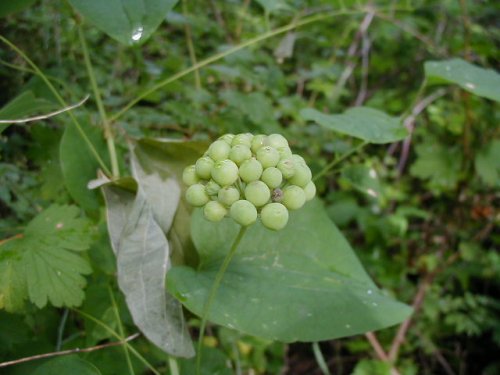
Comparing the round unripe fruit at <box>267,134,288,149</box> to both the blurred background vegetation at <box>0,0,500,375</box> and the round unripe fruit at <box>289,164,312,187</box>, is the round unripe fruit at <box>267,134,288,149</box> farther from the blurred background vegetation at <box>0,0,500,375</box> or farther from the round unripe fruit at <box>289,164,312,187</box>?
the blurred background vegetation at <box>0,0,500,375</box>

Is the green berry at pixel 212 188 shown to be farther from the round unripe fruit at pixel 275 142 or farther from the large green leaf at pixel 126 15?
the large green leaf at pixel 126 15

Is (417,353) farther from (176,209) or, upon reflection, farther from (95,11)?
(95,11)

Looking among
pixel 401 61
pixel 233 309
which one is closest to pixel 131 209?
pixel 233 309

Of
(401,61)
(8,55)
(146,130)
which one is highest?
(8,55)

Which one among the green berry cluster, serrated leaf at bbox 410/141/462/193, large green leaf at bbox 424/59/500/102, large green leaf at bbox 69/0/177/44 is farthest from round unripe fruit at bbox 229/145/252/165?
serrated leaf at bbox 410/141/462/193

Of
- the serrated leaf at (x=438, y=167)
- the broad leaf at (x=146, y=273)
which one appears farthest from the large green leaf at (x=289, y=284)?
the serrated leaf at (x=438, y=167)

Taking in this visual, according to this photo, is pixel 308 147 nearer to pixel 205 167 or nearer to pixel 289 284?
pixel 289 284
